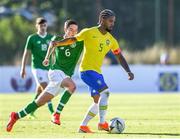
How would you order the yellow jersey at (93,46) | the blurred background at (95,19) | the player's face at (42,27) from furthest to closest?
the blurred background at (95,19)
the player's face at (42,27)
the yellow jersey at (93,46)

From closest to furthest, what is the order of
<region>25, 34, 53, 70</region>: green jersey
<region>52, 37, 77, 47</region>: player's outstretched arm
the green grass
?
the green grass, <region>52, 37, 77, 47</region>: player's outstretched arm, <region>25, 34, 53, 70</region>: green jersey

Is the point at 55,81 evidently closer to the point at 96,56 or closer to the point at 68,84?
the point at 68,84

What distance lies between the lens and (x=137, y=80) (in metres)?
40.0

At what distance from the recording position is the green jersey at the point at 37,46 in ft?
66.6

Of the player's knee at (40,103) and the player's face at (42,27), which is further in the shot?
the player's face at (42,27)

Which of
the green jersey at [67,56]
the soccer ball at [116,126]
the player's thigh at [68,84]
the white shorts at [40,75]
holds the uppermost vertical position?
the green jersey at [67,56]

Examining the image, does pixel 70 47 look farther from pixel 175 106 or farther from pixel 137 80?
pixel 137 80

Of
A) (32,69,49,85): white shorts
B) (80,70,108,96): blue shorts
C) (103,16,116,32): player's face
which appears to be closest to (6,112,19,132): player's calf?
(80,70,108,96): blue shorts

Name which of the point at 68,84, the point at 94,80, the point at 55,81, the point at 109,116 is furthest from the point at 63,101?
the point at 109,116

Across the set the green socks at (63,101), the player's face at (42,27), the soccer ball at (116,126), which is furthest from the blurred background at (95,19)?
the soccer ball at (116,126)

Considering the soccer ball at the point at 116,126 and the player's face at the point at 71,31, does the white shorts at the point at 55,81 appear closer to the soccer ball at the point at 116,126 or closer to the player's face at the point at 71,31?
the player's face at the point at 71,31

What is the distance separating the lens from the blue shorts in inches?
611

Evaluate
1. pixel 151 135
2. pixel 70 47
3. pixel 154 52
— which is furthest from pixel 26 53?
pixel 154 52

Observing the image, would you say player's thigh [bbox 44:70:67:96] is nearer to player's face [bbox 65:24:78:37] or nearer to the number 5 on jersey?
the number 5 on jersey
